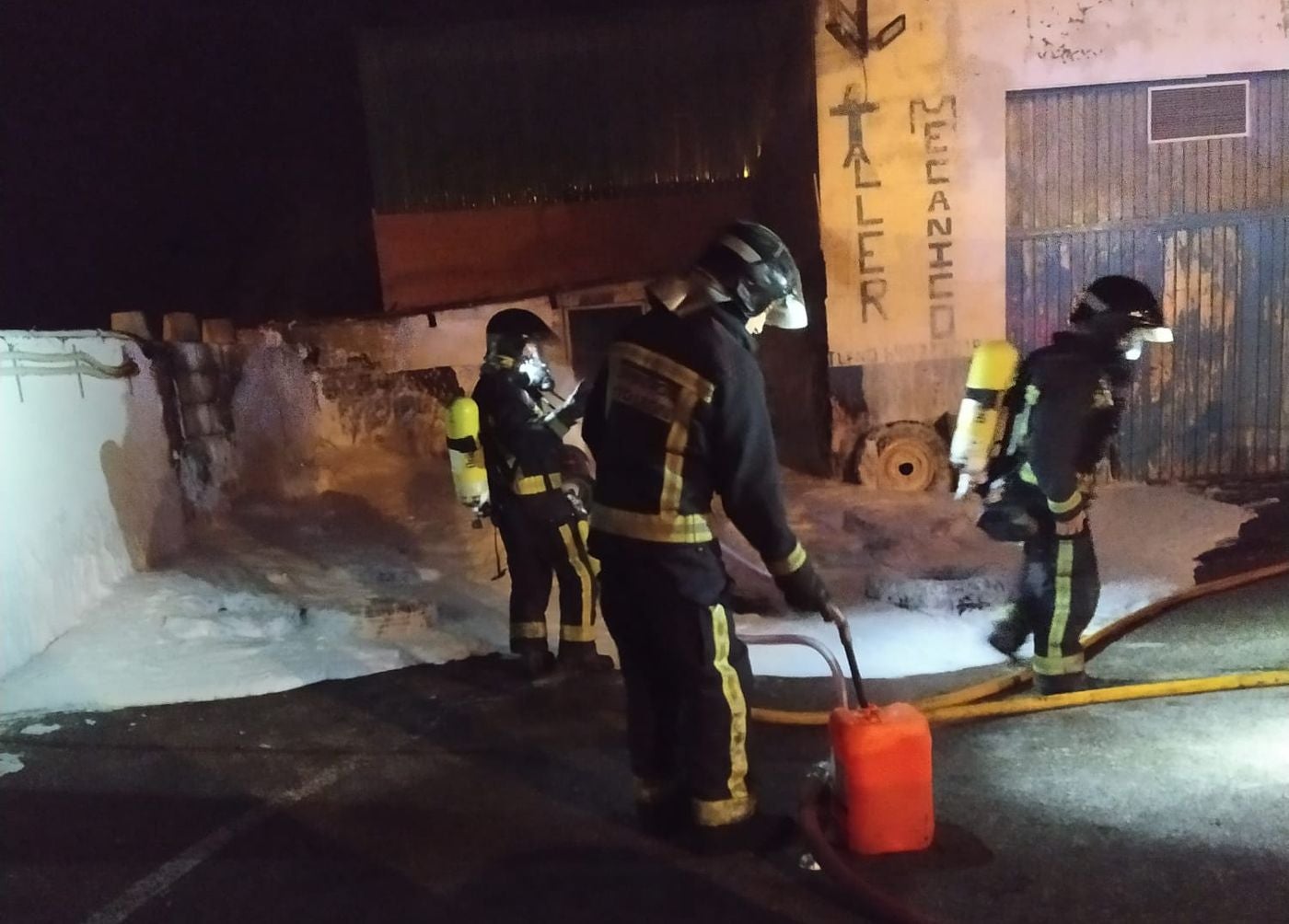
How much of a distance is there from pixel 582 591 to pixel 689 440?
7.54ft

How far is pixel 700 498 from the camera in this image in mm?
3570

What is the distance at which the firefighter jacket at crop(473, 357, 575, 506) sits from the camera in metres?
5.47

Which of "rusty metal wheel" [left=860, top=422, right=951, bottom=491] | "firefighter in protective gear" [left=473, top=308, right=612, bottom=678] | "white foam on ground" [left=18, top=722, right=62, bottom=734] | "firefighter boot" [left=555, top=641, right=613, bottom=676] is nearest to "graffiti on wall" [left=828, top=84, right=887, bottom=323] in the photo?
"rusty metal wheel" [left=860, top=422, right=951, bottom=491]

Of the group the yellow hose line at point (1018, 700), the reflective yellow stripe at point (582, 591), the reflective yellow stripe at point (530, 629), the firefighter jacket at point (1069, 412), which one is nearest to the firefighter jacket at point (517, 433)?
the reflective yellow stripe at point (582, 591)

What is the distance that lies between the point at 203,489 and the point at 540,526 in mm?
3876

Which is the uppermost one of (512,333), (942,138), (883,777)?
(942,138)

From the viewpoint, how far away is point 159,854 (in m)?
3.87

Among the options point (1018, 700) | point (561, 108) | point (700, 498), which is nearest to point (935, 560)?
point (1018, 700)

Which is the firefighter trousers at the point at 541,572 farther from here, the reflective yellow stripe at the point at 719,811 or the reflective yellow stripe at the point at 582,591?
the reflective yellow stripe at the point at 719,811

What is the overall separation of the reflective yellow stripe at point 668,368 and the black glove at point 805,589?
641 millimetres

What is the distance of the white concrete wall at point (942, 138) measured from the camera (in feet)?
28.8

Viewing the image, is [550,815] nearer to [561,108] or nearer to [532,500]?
[532,500]

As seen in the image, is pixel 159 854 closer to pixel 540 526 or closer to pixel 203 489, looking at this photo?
pixel 540 526

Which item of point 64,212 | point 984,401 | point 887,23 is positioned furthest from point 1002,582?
point 64,212
